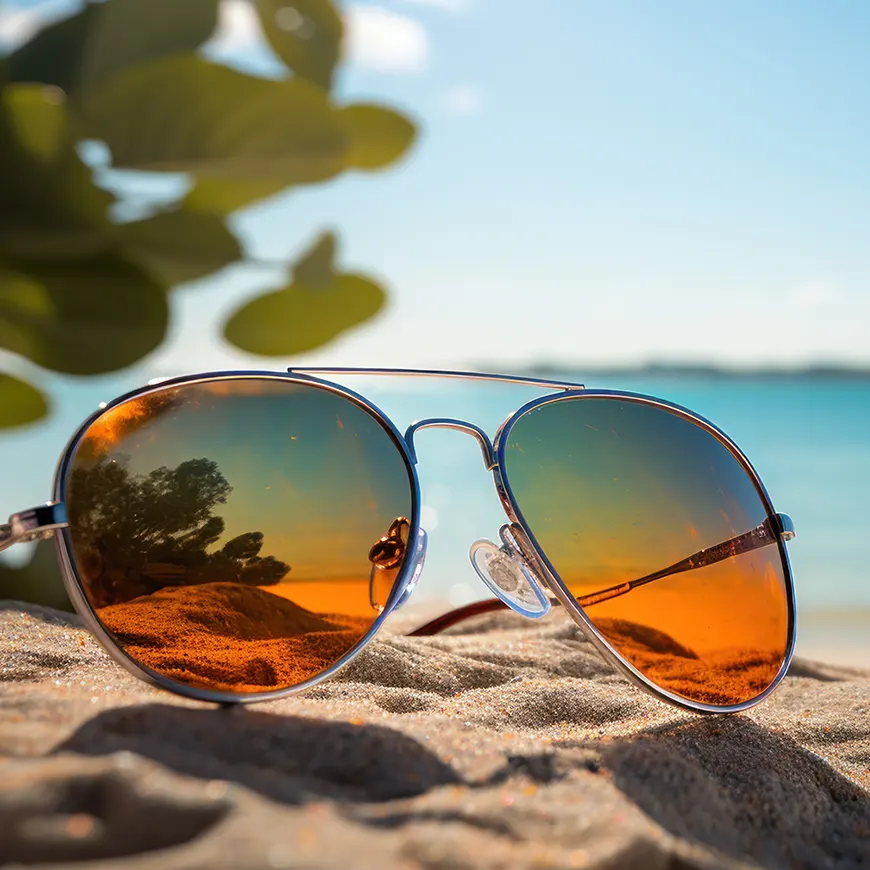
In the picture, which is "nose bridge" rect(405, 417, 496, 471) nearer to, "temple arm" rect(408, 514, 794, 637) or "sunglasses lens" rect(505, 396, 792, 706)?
"sunglasses lens" rect(505, 396, 792, 706)

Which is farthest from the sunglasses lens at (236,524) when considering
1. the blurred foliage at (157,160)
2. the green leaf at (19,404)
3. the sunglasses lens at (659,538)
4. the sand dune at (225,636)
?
the blurred foliage at (157,160)

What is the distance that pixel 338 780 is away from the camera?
62 centimetres

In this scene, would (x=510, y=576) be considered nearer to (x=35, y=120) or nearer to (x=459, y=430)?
(x=459, y=430)

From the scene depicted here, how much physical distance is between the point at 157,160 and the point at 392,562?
75 cm

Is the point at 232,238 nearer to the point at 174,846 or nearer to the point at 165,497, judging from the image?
the point at 174,846

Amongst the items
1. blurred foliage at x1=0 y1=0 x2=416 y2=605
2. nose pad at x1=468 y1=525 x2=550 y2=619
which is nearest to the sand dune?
nose pad at x1=468 y1=525 x2=550 y2=619

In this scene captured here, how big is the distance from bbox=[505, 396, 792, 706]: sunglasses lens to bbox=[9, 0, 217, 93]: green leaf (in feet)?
2.69

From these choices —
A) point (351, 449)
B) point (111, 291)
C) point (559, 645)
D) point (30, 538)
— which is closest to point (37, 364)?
point (111, 291)

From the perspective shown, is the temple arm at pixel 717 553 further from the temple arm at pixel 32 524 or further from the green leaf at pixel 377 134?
the green leaf at pixel 377 134

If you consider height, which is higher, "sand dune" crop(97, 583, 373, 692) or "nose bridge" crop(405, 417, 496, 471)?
"nose bridge" crop(405, 417, 496, 471)

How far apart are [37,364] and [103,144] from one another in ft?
0.35

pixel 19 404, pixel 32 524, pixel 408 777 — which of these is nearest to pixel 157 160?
pixel 19 404

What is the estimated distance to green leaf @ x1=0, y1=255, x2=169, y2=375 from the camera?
1.10ft

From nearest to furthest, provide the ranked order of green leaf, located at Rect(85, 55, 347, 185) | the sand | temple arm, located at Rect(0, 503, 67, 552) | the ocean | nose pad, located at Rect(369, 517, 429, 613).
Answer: green leaf, located at Rect(85, 55, 347, 185) < the sand < temple arm, located at Rect(0, 503, 67, 552) < nose pad, located at Rect(369, 517, 429, 613) < the ocean
